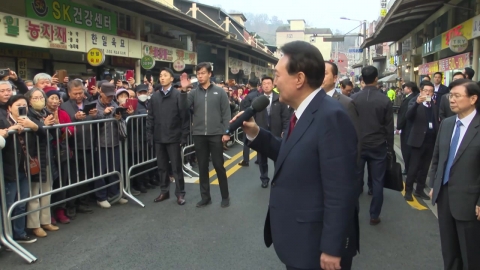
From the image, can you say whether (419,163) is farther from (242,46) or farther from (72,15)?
(242,46)

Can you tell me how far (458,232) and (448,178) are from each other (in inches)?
17.3

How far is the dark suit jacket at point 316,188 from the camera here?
6.59ft

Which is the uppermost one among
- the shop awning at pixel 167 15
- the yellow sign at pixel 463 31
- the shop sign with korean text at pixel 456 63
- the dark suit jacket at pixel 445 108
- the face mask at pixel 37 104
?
the shop awning at pixel 167 15

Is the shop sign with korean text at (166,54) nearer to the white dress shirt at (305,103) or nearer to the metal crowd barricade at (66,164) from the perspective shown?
the metal crowd barricade at (66,164)

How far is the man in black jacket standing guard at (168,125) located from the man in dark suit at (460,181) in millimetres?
3656

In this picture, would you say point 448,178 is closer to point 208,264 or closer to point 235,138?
point 208,264

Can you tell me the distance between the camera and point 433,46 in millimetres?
17922

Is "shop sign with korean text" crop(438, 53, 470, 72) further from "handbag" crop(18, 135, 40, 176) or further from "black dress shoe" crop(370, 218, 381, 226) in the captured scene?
"handbag" crop(18, 135, 40, 176)

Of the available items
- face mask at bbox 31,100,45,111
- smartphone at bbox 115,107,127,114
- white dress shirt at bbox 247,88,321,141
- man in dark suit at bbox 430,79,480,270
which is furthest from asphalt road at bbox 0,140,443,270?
white dress shirt at bbox 247,88,321,141

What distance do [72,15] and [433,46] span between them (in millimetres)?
14894

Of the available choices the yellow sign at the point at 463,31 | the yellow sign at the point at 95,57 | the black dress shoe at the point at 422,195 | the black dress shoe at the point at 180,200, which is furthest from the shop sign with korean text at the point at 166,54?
the black dress shoe at the point at 422,195

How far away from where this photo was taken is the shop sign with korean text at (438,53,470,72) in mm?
13311

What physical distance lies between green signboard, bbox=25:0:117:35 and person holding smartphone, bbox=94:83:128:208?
5.57m

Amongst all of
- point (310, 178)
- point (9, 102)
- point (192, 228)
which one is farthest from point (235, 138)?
point (310, 178)
